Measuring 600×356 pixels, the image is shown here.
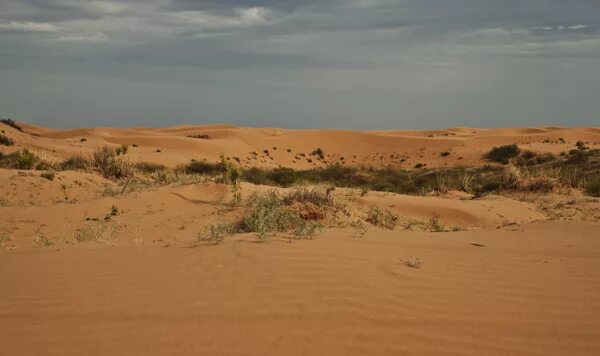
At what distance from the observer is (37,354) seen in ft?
10.5

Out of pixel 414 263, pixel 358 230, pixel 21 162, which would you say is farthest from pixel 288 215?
pixel 21 162

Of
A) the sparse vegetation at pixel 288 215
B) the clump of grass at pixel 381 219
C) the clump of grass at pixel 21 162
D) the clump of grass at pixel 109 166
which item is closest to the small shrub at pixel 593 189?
the clump of grass at pixel 381 219

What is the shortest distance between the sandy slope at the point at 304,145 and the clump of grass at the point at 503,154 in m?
0.81

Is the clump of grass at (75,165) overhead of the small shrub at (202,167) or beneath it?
overhead

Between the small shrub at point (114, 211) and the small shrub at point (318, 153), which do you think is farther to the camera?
the small shrub at point (318, 153)

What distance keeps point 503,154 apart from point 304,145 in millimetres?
18562

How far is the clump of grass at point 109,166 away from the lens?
1759 centimetres

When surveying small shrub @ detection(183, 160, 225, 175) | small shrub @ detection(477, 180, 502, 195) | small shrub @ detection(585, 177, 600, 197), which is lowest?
small shrub @ detection(183, 160, 225, 175)

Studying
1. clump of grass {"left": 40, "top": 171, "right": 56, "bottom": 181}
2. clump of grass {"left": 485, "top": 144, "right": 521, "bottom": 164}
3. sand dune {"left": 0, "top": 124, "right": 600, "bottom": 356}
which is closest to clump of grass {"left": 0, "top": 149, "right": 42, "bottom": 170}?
clump of grass {"left": 40, "top": 171, "right": 56, "bottom": 181}

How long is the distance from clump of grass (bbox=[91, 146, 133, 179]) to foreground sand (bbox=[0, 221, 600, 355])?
39.9 ft

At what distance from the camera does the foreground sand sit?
130 inches

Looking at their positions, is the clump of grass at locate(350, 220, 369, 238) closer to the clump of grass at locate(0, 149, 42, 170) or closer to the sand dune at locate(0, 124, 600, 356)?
the sand dune at locate(0, 124, 600, 356)

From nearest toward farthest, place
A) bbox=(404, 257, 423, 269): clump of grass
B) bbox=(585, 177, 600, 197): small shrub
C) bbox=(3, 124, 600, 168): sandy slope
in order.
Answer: bbox=(404, 257, 423, 269): clump of grass → bbox=(585, 177, 600, 197): small shrub → bbox=(3, 124, 600, 168): sandy slope

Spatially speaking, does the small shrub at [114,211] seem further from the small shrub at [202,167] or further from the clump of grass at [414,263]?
the small shrub at [202,167]
